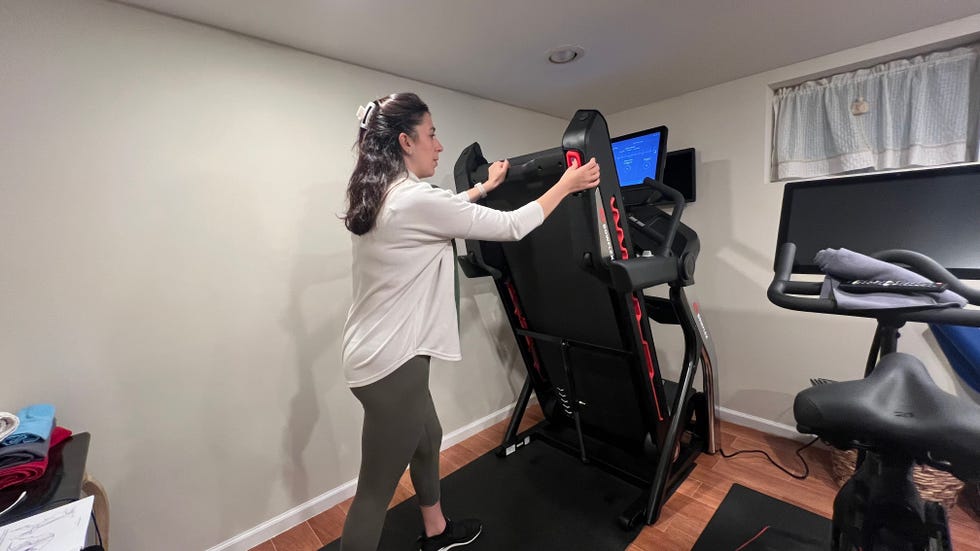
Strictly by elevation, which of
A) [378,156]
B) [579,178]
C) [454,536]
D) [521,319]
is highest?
[378,156]

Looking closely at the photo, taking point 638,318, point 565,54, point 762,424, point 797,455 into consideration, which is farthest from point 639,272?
point 762,424

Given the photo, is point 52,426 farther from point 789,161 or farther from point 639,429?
point 789,161

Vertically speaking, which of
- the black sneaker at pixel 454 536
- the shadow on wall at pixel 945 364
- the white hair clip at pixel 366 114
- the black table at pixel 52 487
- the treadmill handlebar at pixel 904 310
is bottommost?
the black sneaker at pixel 454 536

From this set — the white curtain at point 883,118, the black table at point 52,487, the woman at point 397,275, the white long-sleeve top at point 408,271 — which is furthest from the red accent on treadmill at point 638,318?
the black table at point 52,487

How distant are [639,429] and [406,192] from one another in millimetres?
1574

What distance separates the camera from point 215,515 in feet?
5.28

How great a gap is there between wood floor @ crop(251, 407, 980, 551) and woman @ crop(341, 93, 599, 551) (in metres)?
0.76

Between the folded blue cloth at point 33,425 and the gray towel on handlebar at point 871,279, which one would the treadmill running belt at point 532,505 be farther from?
the gray towel on handlebar at point 871,279

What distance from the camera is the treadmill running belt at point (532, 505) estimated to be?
5.38 feet

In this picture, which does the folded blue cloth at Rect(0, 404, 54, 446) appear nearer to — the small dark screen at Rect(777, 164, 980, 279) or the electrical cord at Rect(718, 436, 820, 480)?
the electrical cord at Rect(718, 436, 820, 480)

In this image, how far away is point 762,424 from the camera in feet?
7.77

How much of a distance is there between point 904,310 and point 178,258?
218cm

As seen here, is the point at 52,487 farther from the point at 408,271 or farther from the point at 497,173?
the point at 497,173

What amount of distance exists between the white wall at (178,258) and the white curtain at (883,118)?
226cm
